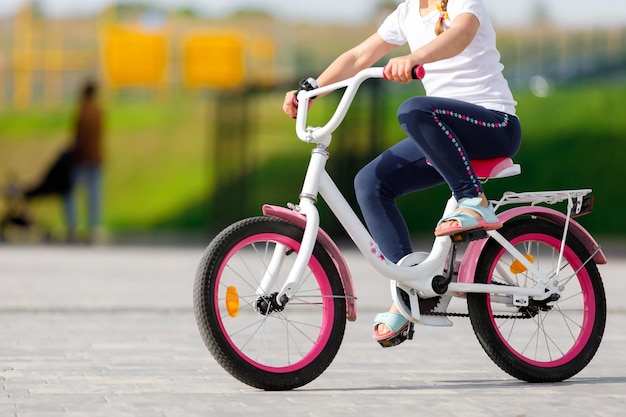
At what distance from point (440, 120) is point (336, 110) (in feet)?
1.38

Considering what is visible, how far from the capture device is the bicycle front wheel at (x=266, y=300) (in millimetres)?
5547

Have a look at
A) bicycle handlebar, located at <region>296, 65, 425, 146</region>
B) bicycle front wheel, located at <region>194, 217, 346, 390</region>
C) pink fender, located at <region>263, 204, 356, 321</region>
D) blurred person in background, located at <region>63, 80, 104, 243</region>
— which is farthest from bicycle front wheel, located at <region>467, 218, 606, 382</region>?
blurred person in background, located at <region>63, 80, 104, 243</region>

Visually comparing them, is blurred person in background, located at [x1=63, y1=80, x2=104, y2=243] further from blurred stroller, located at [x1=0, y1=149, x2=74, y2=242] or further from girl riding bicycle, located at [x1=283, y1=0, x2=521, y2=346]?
girl riding bicycle, located at [x1=283, y1=0, x2=521, y2=346]

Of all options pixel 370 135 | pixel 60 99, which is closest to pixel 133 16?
pixel 60 99

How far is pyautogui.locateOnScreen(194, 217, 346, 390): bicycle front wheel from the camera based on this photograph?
5547mm

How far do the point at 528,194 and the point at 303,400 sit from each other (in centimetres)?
137

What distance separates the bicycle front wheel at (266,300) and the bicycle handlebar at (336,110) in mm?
376

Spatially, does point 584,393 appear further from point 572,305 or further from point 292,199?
point 292,199

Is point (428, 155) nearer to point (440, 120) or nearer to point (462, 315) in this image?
point (440, 120)

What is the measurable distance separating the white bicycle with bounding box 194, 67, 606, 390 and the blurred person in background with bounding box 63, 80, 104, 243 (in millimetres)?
13819

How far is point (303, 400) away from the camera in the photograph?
5.46m

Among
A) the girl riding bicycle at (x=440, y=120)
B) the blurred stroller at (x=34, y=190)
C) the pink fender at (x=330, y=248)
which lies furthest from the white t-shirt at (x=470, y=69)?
the blurred stroller at (x=34, y=190)

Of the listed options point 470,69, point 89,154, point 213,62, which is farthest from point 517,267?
point 213,62

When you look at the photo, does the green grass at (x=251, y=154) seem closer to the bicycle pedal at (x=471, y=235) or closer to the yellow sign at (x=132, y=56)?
the yellow sign at (x=132, y=56)
